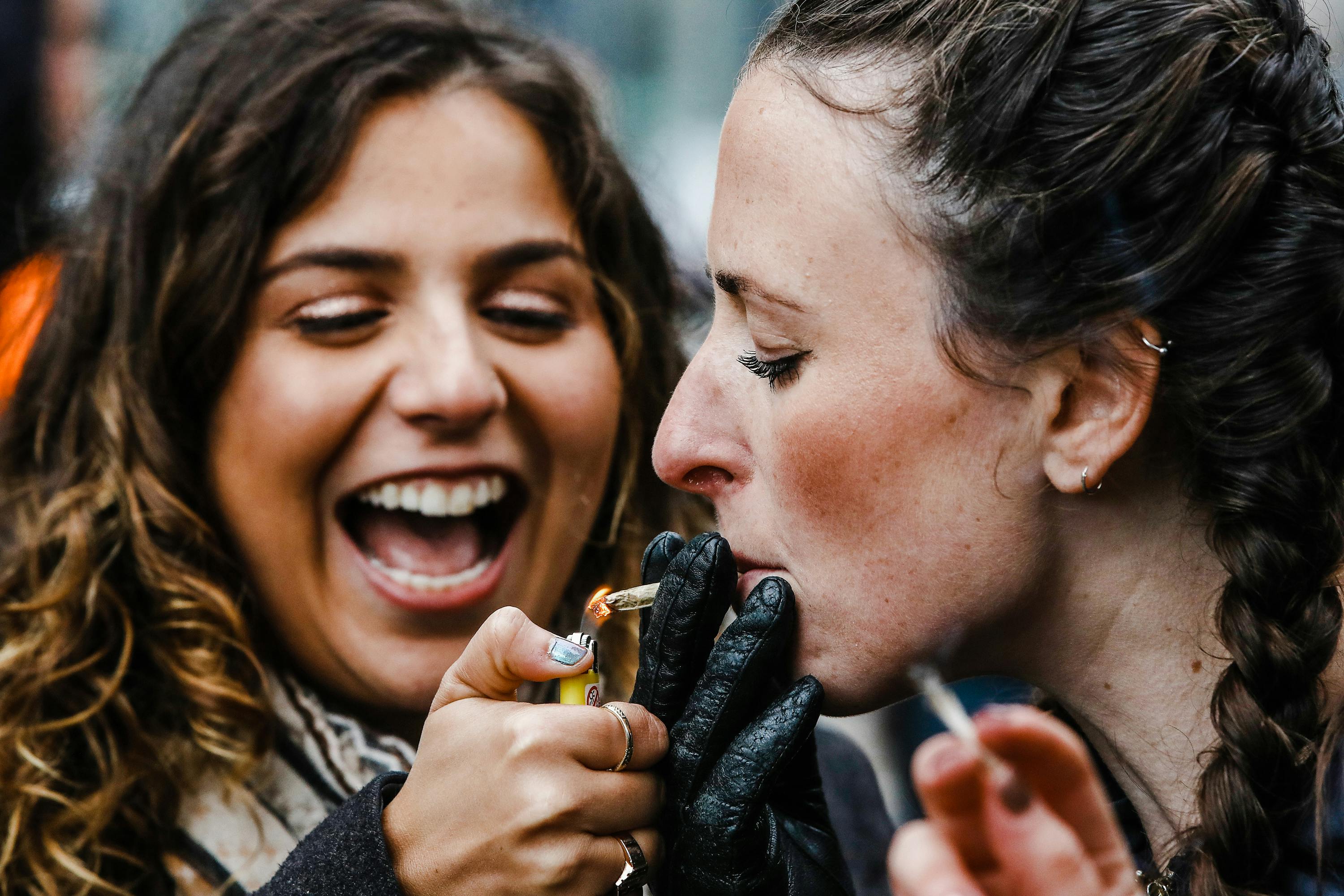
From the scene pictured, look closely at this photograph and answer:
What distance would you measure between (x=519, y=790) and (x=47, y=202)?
2.05m

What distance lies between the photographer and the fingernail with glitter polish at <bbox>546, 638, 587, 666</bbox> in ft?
5.52

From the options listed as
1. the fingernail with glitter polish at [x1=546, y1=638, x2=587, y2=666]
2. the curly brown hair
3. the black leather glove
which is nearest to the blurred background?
the curly brown hair

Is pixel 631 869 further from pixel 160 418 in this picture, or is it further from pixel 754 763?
pixel 160 418

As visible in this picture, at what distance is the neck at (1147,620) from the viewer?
1.63 m

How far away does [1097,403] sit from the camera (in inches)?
61.6

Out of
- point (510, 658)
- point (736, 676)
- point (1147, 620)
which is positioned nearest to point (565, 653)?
point (510, 658)

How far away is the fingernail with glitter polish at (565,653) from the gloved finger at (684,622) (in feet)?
0.42

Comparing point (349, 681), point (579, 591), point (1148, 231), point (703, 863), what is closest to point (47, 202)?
point (349, 681)

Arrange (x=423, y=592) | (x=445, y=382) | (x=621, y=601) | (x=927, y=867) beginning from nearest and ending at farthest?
(x=927, y=867) < (x=621, y=601) < (x=445, y=382) < (x=423, y=592)

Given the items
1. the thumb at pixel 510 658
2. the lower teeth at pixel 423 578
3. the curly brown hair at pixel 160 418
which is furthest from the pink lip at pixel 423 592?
the thumb at pixel 510 658

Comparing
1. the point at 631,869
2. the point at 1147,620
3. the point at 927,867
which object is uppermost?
the point at 927,867

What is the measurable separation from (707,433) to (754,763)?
478mm

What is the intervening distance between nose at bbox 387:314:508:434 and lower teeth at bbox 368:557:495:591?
0.32 meters

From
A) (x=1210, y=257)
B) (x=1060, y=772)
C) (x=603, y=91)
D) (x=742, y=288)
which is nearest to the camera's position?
(x=1060, y=772)
